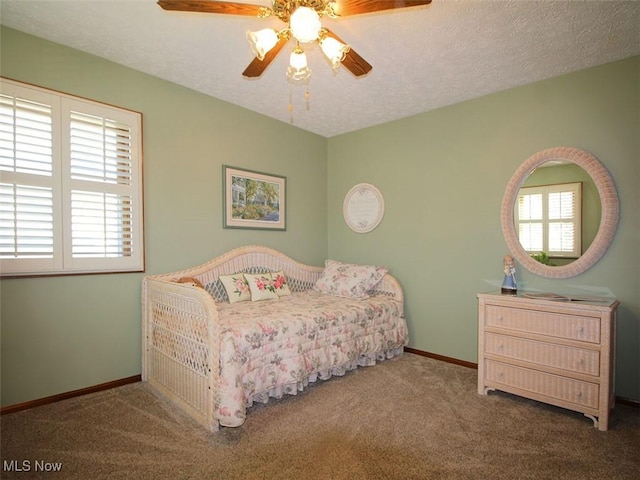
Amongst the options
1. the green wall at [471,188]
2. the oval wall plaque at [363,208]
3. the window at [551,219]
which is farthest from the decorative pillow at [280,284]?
the window at [551,219]

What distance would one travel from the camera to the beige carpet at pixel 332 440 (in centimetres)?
170

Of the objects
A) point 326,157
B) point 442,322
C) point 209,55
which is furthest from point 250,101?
point 442,322

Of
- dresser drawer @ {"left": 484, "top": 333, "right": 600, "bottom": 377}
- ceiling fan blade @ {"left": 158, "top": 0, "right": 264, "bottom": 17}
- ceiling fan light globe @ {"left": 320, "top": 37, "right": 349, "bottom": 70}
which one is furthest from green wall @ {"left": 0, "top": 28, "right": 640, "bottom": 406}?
ceiling fan light globe @ {"left": 320, "top": 37, "right": 349, "bottom": 70}

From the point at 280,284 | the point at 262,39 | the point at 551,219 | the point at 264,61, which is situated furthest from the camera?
the point at 280,284

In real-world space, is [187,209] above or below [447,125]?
below

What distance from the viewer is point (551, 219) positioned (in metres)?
2.73

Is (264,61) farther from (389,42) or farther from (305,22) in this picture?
(389,42)

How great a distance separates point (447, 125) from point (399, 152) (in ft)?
1.81

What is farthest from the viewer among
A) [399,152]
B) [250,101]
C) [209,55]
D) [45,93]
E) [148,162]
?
[399,152]

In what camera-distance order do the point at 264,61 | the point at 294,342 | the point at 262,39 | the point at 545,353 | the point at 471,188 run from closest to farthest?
the point at 262,39
the point at 264,61
the point at 545,353
the point at 294,342
the point at 471,188

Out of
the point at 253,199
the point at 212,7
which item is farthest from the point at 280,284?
the point at 212,7

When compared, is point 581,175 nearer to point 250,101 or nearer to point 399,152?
point 399,152

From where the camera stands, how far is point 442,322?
3.36 meters

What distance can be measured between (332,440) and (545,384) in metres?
1.50
